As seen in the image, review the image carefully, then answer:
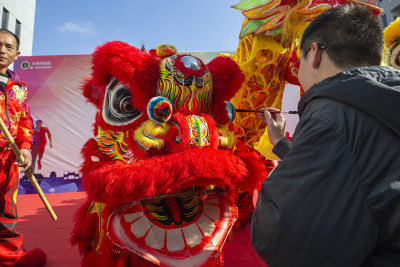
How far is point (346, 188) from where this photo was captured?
50 centimetres

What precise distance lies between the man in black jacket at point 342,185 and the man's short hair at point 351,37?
0.11 meters

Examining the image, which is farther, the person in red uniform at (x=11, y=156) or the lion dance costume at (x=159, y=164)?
the person in red uniform at (x=11, y=156)

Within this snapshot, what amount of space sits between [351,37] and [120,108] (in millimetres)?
1063

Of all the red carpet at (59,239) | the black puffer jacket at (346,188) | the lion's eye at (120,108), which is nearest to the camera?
the black puffer jacket at (346,188)

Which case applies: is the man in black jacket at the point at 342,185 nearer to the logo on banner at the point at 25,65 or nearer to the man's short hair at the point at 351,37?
the man's short hair at the point at 351,37

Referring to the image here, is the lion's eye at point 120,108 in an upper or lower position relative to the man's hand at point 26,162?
upper

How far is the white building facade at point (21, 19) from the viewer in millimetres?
9156

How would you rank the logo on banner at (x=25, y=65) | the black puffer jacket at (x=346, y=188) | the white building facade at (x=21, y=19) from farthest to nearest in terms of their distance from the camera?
the white building facade at (x=21, y=19), the logo on banner at (x=25, y=65), the black puffer jacket at (x=346, y=188)

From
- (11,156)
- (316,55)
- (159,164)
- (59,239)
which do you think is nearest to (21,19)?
(59,239)

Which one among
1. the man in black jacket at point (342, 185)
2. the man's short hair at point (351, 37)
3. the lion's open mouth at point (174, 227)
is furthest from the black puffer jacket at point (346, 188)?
the lion's open mouth at point (174, 227)

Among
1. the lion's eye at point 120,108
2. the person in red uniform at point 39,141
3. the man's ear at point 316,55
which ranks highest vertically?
the man's ear at point 316,55

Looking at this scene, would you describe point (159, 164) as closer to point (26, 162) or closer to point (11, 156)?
point (26, 162)

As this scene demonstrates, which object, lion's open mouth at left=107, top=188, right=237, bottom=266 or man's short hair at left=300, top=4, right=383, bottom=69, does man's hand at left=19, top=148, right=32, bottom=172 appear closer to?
lion's open mouth at left=107, top=188, right=237, bottom=266

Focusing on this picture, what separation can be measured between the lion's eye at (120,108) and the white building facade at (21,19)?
10032mm
